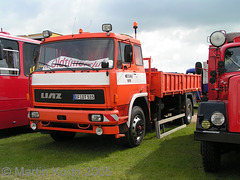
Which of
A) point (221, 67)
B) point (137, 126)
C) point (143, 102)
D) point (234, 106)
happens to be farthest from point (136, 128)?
point (234, 106)

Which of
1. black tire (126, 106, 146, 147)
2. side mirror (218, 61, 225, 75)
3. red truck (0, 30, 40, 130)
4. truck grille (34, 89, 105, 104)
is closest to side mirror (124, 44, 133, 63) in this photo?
truck grille (34, 89, 105, 104)

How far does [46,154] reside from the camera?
5918mm

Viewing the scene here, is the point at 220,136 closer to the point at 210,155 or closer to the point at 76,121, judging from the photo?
the point at 210,155

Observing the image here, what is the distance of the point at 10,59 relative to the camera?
25.9 feet

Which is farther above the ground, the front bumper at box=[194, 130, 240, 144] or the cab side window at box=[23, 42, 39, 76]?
the cab side window at box=[23, 42, 39, 76]

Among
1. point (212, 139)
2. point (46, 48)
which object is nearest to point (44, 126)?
point (46, 48)

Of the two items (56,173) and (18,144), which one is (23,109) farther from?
Result: (56,173)

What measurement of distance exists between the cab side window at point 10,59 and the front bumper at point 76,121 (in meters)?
2.27

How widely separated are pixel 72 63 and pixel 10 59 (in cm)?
305

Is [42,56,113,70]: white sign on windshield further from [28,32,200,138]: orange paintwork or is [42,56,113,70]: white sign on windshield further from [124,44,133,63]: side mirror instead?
[124,44,133,63]: side mirror

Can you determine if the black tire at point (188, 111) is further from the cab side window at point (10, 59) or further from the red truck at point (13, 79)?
the cab side window at point (10, 59)

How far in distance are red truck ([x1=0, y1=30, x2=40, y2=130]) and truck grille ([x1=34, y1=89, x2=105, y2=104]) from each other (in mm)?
1989

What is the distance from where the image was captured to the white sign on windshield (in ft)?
18.6

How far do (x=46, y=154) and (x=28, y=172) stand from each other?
113 centimetres
